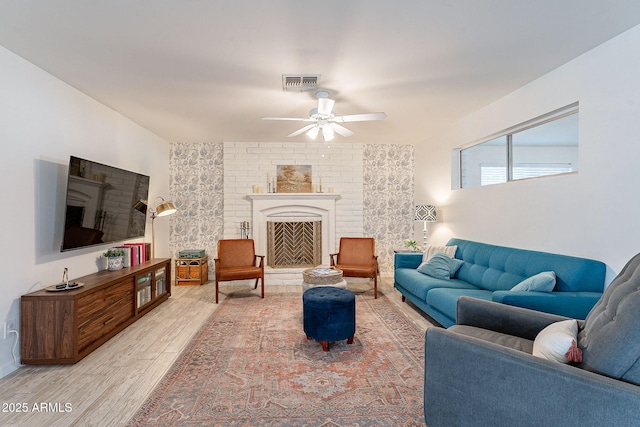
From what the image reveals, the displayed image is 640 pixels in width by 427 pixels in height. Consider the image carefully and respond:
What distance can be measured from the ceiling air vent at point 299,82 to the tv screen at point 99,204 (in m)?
2.10

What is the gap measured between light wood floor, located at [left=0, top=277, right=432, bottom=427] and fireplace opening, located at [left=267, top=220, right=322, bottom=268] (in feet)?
7.73

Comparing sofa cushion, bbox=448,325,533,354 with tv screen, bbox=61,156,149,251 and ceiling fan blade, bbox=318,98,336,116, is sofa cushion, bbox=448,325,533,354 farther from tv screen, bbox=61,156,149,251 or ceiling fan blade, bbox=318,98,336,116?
tv screen, bbox=61,156,149,251

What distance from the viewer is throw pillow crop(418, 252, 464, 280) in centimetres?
397

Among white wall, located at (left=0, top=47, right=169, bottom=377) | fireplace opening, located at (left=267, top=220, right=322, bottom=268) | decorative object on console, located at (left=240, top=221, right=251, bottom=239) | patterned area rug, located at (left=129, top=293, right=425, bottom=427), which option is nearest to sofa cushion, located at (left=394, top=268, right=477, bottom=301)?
patterned area rug, located at (left=129, top=293, right=425, bottom=427)

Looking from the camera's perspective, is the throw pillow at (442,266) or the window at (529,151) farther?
the throw pillow at (442,266)

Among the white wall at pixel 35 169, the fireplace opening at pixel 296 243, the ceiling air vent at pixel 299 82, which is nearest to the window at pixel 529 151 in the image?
the ceiling air vent at pixel 299 82

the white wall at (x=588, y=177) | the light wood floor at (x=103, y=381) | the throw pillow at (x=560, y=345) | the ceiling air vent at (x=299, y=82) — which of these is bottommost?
the light wood floor at (x=103, y=381)

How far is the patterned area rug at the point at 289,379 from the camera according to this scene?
2.01 metres

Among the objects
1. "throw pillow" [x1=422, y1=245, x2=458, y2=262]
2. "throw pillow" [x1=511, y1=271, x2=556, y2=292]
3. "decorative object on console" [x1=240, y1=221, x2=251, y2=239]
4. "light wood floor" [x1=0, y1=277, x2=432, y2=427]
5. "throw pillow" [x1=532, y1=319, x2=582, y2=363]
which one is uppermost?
"decorative object on console" [x1=240, y1=221, x2=251, y2=239]

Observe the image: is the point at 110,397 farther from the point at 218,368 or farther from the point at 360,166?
the point at 360,166

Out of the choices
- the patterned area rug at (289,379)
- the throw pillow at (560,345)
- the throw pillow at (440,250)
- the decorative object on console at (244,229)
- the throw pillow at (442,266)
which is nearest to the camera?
the throw pillow at (560,345)

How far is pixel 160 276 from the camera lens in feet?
14.7

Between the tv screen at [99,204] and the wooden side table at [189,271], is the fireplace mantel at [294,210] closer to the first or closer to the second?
the wooden side table at [189,271]

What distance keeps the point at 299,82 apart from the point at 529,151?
2.56 metres
